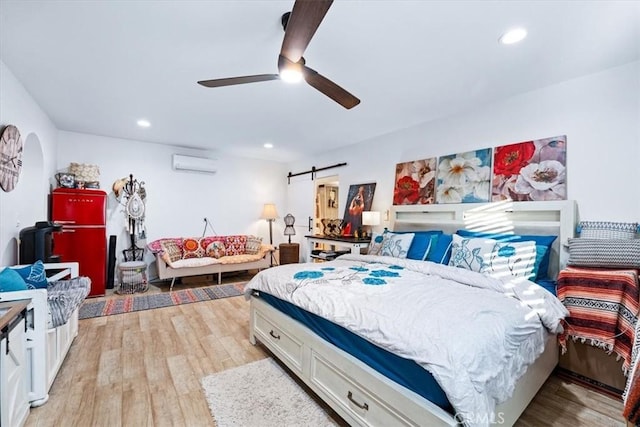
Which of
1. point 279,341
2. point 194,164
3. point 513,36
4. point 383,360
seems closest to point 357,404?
point 383,360

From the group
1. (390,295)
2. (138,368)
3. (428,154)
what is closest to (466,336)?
(390,295)

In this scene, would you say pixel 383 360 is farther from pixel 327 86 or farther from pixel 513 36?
pixel 513 36

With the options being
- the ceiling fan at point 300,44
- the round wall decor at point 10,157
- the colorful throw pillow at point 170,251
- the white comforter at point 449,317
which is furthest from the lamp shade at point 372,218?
the round wall decor at point 10,157

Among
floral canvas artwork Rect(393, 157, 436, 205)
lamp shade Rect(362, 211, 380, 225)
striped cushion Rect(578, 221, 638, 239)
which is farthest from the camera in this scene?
lamp shade Rect(362, 211, 380, 225)

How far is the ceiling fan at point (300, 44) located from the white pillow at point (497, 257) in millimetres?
1732

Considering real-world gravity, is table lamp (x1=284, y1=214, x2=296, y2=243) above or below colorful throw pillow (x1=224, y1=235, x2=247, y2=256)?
above

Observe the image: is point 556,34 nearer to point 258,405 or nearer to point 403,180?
point 403,180

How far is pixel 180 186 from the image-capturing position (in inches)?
210

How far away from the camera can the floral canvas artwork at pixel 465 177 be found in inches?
123

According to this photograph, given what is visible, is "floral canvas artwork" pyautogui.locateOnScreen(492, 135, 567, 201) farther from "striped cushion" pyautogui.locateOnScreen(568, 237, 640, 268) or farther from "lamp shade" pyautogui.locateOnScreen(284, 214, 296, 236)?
"lamp shade" pyautogui.locateOnScreen(284, 214, 296, 236)

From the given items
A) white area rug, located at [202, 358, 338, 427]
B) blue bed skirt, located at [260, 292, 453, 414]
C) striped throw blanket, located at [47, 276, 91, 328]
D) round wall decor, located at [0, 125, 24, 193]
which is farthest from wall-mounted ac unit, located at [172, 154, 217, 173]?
blue bed skirt, located at [260, 292, 453, 414]

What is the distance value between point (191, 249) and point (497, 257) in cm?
464

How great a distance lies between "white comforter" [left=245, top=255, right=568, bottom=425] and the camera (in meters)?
1.15

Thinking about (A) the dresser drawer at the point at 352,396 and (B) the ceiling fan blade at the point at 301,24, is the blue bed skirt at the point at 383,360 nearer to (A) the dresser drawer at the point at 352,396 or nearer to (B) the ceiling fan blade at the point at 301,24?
(A) the dresser drawer at the point at 352,396
